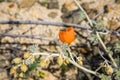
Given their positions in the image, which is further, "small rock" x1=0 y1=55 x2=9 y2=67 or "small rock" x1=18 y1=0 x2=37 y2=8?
"small rock" x1=18 y1=0 x2=37 y2=8

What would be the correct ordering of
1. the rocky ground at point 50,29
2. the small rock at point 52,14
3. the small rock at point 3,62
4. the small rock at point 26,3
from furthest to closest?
the small rock at point 26,3 → the small rock at point 52,14 → the small rock at point 3,62 → the rocky ground at point 50,29

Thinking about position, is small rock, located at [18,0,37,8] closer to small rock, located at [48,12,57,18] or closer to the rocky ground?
the rocky ground

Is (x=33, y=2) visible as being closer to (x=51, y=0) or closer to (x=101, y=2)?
(x=51, y=0)

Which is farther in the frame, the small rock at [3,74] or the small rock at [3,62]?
the small rock at [3,62]

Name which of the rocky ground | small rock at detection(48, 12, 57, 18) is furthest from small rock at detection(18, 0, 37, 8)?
small rock at detection(48, 12, 57, 18)

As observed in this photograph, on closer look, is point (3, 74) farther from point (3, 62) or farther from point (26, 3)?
point (26, 3)

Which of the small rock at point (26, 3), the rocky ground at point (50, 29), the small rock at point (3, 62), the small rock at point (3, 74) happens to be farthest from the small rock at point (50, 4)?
the small rock at point (3, 74)

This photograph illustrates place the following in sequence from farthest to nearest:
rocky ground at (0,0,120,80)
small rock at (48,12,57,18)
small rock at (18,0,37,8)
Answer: small rock at (18,0,37,8), small rock at (48,12,57,18), rocky ground at (0,0,120,80)

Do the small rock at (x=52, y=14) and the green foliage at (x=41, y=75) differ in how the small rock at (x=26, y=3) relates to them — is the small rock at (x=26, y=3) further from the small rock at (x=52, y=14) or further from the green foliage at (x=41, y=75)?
the green foliage at (x=41, y=75)

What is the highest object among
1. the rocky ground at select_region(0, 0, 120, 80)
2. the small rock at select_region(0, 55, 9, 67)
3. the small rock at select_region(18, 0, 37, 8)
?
the small rock at select_region(18, 0, 37, 8)
